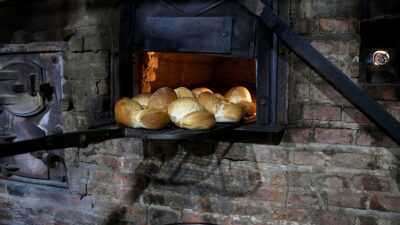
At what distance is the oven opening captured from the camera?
1944 mm

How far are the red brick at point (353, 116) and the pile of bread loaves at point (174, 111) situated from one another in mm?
426

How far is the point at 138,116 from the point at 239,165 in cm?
60

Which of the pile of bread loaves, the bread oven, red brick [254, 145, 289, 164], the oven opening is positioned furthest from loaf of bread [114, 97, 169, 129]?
red brick [254, 145, 289, 164]

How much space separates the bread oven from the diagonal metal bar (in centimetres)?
23

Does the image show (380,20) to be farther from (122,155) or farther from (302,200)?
(122,155)

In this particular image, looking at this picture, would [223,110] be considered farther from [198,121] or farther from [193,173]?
[193,173]

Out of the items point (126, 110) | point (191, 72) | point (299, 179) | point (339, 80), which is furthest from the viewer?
point (191, 72)

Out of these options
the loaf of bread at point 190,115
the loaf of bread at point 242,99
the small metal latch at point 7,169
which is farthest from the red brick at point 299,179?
the small metal latch at point 7,169

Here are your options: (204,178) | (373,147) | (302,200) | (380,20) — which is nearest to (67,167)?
(204,178)

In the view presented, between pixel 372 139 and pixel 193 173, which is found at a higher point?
pixel 372 139

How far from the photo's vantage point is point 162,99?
1508mm

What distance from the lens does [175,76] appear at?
230cm

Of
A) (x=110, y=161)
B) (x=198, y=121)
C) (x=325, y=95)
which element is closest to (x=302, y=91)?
(x=325, y=95)

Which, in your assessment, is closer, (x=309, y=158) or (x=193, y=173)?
(x=309, y=158)
